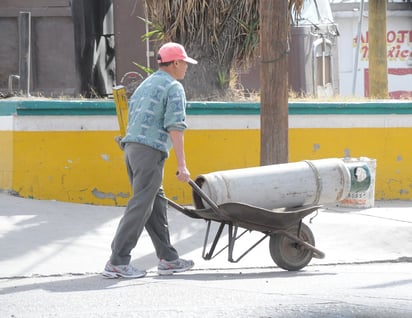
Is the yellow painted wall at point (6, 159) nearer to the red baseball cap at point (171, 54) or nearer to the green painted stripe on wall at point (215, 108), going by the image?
the green painted stripe on wall at point (215, 108)

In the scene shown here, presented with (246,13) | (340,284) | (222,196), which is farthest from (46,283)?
(246,13)

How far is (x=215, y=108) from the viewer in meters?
11.1

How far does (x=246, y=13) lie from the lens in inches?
467

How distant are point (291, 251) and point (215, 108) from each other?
367 cm

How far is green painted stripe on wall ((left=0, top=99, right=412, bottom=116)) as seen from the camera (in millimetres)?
10562

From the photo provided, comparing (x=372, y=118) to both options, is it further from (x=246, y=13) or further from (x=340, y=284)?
(x=340, y=284)

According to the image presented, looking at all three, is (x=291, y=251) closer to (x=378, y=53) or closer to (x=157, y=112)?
(x=157, y=112)

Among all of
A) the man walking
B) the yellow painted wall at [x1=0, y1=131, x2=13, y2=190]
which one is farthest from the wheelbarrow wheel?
the yellow painted wall at [x1=0, y1=131, x2=13, y2=190]

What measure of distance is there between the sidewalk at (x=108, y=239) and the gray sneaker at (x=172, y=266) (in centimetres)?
32

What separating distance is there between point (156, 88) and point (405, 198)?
5.80 metres

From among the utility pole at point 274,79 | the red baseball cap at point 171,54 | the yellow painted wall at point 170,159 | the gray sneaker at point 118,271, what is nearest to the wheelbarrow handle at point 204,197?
the gray sneaker at point 118,271

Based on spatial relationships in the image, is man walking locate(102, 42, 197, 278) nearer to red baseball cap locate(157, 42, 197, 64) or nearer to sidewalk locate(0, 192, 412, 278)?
red baseball cap locate(157, 42, 197, 64)

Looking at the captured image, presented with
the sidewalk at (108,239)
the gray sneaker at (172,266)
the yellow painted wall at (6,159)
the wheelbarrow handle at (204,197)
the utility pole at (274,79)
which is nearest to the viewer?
the wheelbarrow handle at (204,197)

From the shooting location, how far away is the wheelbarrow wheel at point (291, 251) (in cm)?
766
